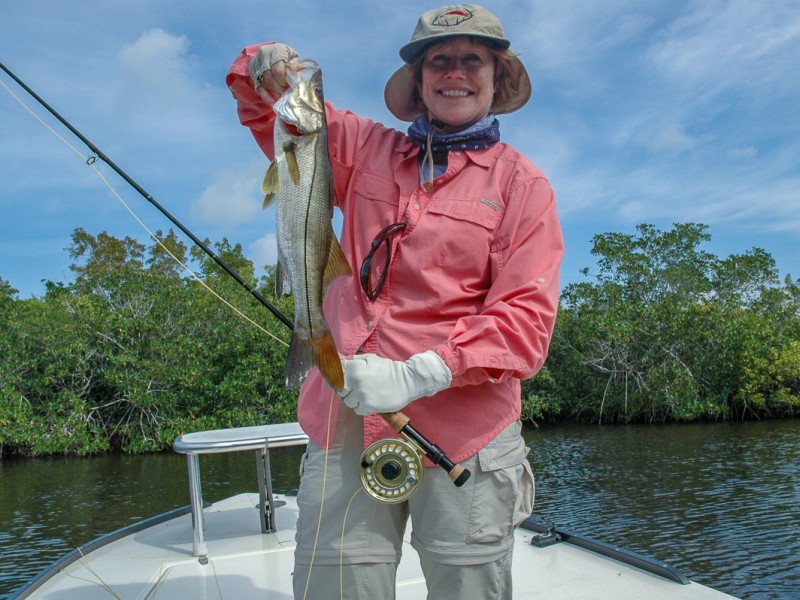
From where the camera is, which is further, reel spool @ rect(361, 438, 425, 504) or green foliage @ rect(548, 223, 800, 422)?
green foliage @ rect(548, 223, 800, 422)

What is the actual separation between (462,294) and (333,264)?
1.50ft

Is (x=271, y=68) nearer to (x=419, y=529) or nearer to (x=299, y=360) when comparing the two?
(x=299, y=360)

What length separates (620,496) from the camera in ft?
49.0

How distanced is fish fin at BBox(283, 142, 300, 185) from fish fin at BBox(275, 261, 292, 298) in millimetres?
304

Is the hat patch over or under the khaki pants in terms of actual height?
over

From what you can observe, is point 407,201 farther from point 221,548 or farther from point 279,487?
point 279,487

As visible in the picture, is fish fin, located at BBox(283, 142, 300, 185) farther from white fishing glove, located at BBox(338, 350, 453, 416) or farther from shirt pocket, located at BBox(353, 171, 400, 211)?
white fishing glove, located at BBox(338, 350, 453, 416)

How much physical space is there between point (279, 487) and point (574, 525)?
6.99m

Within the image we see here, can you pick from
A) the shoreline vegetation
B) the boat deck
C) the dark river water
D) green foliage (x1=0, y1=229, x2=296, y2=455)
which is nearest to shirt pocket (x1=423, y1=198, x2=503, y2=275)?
the boat deck

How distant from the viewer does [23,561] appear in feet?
37.2

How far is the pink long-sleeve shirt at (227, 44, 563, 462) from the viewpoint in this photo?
233 cm

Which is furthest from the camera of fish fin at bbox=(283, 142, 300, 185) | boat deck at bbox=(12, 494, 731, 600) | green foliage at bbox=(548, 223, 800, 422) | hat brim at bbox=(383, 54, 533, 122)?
green foliage at bbox=(548, 223, 800, 422)

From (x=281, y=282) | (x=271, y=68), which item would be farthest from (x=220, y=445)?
(x=271, y=68)

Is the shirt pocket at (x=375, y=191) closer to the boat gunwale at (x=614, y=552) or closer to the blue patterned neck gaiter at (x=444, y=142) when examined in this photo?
the blue patterned neck gaiter at (x=444, y=142)
